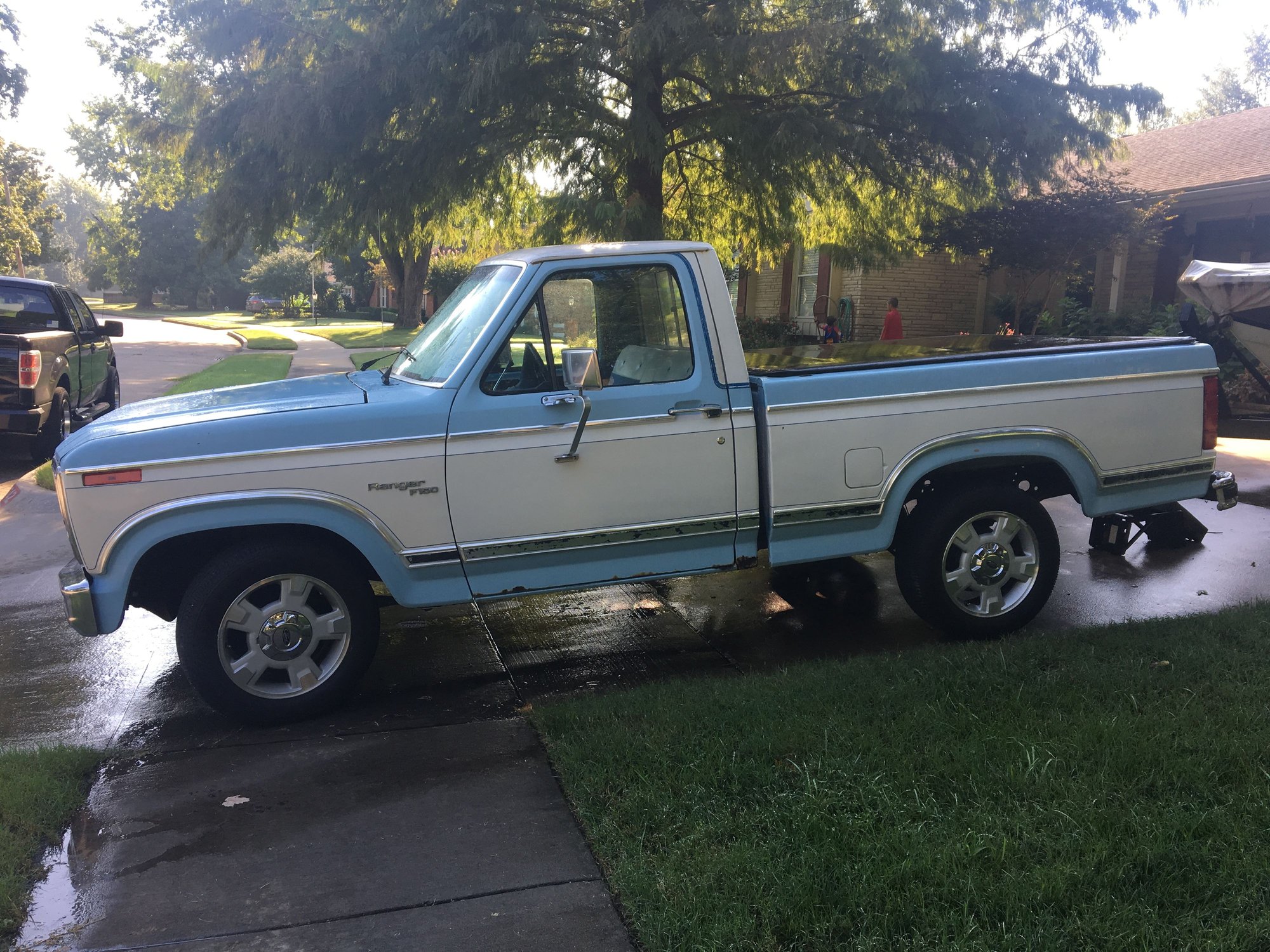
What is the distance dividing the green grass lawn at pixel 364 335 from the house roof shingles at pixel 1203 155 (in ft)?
55.9

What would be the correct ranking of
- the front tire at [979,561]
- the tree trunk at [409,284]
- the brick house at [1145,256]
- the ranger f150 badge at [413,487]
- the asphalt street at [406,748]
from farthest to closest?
the tree trunk at [409,284], the brick house at [1145,256], the front tire at [979,561], the ranger f150 badge at [413,487], the asphalt street at [406,748]

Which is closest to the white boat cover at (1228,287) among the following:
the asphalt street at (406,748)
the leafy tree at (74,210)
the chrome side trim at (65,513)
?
the asphalt street at (406,748)

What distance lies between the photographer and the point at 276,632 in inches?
180

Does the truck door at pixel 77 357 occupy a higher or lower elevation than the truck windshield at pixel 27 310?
lower

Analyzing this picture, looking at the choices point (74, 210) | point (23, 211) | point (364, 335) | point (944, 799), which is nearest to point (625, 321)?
point (944, 799)

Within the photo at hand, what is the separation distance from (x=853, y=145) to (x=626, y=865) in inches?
338

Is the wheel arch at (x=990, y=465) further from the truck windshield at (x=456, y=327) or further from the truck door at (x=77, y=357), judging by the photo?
the truck door at (x=77, y=357)

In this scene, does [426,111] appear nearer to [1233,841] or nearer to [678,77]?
[678,77]

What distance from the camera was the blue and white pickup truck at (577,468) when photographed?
443 cm

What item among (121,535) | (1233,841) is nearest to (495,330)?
(121,535)

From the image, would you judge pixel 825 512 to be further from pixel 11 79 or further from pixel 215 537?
pixel 11 79

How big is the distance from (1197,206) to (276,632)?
1725 cm

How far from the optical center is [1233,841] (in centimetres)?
330

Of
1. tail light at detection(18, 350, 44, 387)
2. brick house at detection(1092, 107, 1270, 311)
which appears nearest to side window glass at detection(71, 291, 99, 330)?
tail light at detection(18, 350, 44, 387)
